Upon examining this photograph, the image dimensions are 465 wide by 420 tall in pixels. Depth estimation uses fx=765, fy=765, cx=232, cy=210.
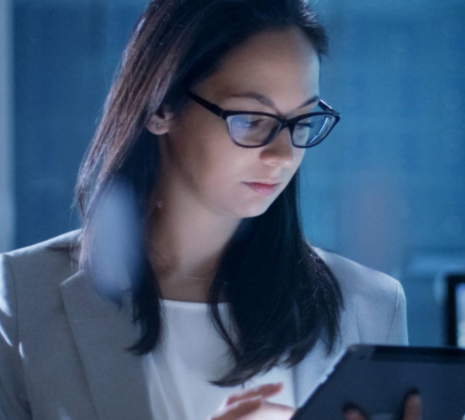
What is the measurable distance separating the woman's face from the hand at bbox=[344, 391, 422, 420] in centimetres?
36

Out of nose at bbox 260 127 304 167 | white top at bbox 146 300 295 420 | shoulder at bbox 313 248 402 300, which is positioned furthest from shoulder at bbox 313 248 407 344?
nose at bbox 260 127 304 167

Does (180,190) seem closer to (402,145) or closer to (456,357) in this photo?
(456,357)

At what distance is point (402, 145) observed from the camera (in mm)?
2691

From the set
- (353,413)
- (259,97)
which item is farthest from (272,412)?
(259,97)

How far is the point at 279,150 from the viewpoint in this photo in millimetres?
1024

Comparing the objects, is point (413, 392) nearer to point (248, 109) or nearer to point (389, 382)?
point (389, 382)

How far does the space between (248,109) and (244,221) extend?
24cm

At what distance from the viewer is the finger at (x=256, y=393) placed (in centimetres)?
95

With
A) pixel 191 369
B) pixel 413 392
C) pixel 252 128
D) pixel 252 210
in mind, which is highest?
pixel 252 128

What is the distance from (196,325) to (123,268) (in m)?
0.14

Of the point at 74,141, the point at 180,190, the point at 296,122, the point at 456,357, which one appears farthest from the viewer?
the point at 74,141

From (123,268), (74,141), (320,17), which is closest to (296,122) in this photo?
(320,17)

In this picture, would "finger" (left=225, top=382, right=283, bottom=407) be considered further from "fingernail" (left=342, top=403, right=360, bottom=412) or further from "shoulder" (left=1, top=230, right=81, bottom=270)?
"shoulder" (left=1, top=230, right=81, bottom=270)

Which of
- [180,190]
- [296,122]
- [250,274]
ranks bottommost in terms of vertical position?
[250,274]
